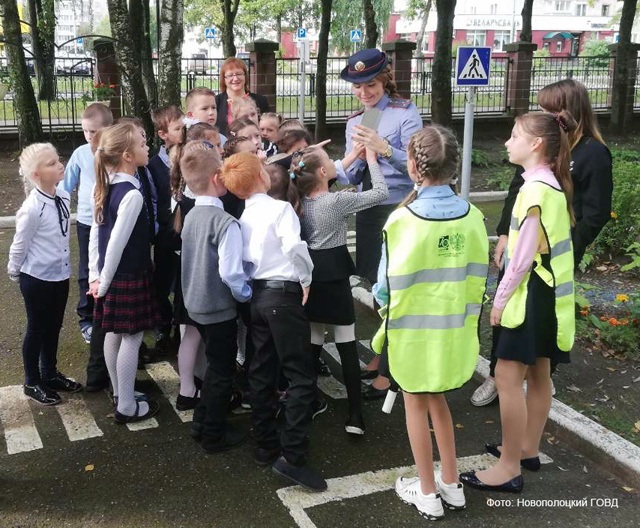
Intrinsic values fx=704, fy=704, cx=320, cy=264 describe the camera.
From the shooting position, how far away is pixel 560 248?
327cm

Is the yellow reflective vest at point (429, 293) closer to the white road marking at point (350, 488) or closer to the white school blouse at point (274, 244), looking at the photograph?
the white school blouse at point (274, 244)

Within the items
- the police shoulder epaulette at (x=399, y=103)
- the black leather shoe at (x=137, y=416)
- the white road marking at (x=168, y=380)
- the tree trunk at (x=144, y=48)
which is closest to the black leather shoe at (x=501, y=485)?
the white road marking at (x=168, y=380)

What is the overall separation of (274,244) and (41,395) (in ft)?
6.31

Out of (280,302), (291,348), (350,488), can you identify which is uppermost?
(280,302)

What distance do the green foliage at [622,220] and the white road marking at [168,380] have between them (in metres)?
4.51

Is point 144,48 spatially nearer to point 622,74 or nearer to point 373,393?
point 622,74

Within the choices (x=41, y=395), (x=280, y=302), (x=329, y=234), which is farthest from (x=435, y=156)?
(x=41, y=395)

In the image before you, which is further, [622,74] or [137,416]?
[622,74]

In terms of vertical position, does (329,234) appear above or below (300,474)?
above

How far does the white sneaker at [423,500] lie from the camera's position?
3234 mm

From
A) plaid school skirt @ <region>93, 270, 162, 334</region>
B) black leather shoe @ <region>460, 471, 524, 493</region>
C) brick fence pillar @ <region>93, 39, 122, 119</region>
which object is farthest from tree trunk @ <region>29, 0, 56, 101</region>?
black leather shoe @ <region>460, 471, 524, 493</region>

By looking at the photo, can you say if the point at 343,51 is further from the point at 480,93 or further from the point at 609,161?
the point at 609,161

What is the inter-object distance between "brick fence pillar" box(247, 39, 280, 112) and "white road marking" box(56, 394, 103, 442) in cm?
1219

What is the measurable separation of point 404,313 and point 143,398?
6.78ft
